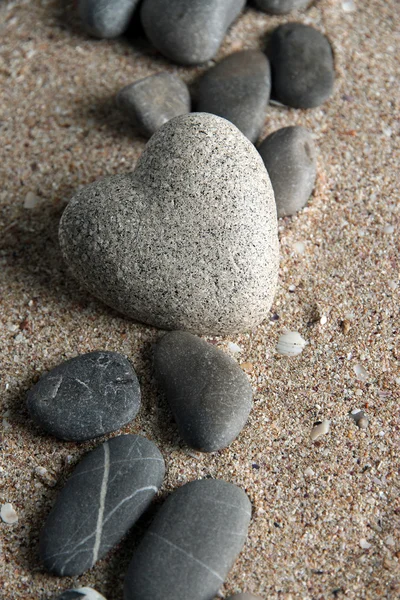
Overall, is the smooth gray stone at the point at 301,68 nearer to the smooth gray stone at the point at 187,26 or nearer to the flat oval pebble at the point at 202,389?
the smooth gray stone at the point at 187,26

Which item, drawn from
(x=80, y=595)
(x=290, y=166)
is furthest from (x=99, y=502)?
(x=290, y=166)

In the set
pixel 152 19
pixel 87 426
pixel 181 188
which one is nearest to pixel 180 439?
pixel 87 426

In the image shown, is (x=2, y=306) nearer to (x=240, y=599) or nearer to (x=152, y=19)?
(x=240, y=599)

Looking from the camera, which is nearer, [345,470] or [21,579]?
[21,579]

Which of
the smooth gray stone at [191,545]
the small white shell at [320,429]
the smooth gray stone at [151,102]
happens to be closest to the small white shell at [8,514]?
the smooth gray stone at [191,545]

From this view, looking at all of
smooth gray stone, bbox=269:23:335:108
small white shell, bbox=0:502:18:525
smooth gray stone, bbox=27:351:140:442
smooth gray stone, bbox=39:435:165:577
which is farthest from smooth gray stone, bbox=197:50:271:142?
small white shell, bbox=0:502:18:525
